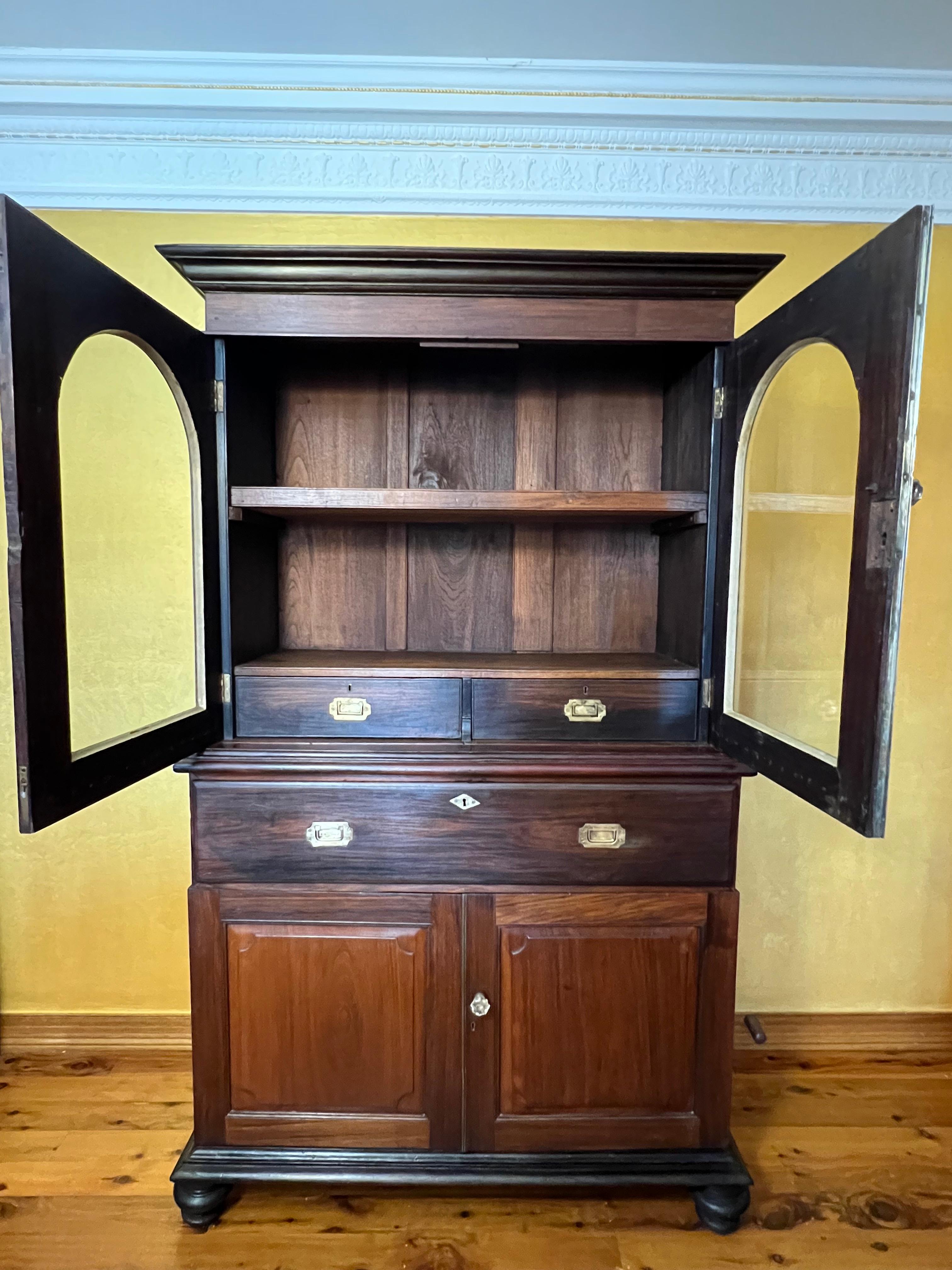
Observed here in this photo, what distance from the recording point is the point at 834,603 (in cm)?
96

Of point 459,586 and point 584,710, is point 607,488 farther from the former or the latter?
point 584,710

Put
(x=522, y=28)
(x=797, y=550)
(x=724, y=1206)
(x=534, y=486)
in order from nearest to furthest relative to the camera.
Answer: (x=797, y=550) → (x=724, y=1206) → (x=522, y=28) → (x=534, y=486)

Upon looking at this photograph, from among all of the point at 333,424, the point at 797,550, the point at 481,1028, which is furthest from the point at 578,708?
the point at 333,424

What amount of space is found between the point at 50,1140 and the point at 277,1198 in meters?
0.55

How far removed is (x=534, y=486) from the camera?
4.88 ft

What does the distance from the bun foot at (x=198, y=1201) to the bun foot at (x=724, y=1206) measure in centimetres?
91

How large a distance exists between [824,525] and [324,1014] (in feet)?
3.93

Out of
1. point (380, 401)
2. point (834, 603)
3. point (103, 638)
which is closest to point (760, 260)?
point (834, 603)

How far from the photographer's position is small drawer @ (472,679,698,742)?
48.6 inches

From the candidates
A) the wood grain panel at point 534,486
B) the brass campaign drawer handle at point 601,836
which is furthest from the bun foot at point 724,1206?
the wood grain panel at point 534,486

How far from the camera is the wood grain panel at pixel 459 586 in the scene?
151cm

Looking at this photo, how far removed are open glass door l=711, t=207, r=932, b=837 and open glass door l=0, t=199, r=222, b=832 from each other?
95 cm

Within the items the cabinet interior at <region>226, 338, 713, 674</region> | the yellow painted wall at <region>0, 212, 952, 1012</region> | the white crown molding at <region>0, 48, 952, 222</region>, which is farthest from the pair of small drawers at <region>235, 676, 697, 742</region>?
the white crown molding at <region>0, 48, 952, 222</region>

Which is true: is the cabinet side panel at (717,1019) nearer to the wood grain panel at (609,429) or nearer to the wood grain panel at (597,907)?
the wood grain panel at (597,907)
